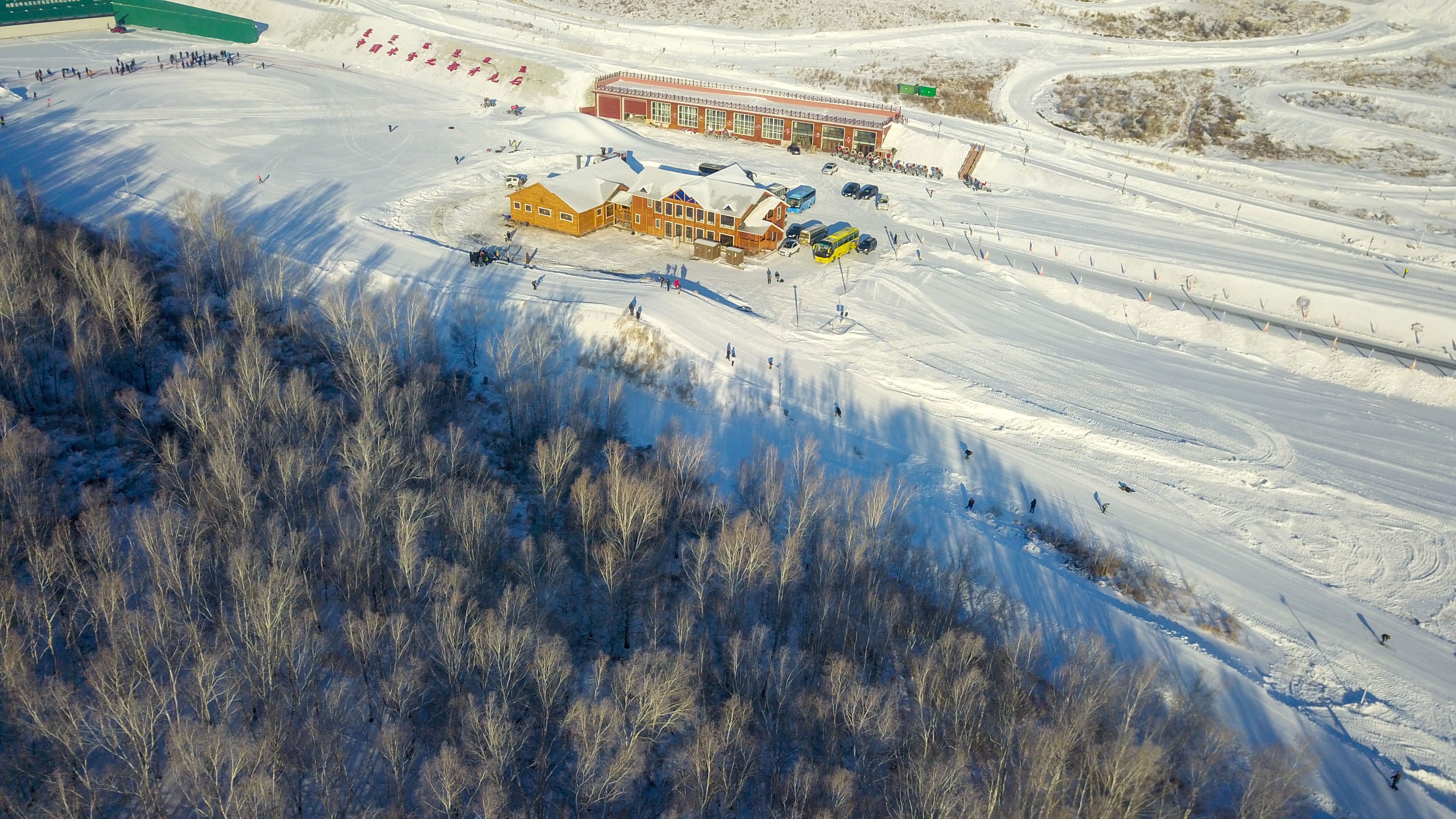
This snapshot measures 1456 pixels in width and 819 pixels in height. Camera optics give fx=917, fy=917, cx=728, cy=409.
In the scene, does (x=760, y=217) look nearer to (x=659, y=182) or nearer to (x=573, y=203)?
(x=659, y=182)

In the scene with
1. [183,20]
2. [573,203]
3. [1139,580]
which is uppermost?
[183,20]

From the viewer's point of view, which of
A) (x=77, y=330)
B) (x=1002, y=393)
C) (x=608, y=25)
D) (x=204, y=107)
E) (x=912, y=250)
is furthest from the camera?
(x=608, y=25)

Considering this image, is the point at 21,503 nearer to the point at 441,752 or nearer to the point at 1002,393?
the point at 441,752

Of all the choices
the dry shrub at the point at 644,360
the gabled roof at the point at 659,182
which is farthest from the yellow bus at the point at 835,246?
the dry shrub at the point at 644,360

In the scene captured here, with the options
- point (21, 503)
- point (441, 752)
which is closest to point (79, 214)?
point (21, 503)

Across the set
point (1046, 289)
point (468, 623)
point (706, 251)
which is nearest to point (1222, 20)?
point (1046, 289)

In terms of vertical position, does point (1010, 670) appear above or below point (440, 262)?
below
